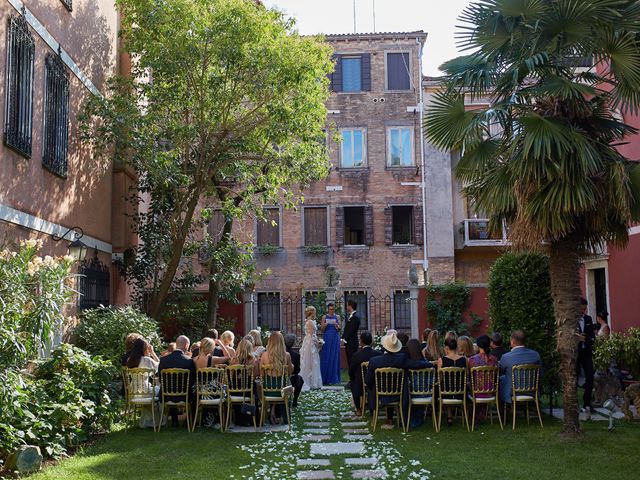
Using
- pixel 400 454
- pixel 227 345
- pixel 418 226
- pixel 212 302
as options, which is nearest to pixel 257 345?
pixel 227 345

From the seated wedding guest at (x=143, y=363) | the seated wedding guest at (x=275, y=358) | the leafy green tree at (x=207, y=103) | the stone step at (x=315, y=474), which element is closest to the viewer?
the stone step at (x=315, y=474)

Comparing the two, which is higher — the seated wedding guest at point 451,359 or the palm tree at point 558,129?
the palm tree at point 558,129

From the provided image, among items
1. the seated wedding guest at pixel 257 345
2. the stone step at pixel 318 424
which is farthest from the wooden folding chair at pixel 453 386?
the seated wedding guest at pixel 257 345

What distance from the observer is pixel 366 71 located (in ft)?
87.2

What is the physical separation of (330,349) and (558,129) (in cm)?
868

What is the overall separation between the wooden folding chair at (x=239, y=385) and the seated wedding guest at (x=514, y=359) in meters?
3.56

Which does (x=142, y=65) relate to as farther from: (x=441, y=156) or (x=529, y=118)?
(x=441, y=156)

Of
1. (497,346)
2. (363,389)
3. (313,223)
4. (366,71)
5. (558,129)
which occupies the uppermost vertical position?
(366,71)

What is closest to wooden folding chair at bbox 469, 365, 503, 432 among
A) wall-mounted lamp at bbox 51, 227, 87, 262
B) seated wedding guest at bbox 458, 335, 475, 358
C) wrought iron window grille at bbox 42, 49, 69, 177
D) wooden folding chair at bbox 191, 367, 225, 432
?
seated wedding guest at bbox 458, 335, 475, 358

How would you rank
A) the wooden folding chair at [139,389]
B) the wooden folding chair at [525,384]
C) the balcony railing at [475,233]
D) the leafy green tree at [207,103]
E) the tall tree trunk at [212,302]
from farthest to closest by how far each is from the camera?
the balcony railing at [475,233], the tall tree trunk at [212,302], the leafy green tree at [207,103], the wooden folding chair at [139,389], the wooden folding chair at [525,384]

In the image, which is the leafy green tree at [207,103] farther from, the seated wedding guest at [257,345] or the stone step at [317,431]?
the stone step at [317,431]

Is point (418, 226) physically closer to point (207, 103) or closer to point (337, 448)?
point (207, 103)

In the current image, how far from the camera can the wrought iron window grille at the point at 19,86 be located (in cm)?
985

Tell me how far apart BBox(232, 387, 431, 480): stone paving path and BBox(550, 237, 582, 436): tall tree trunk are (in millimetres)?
2322
